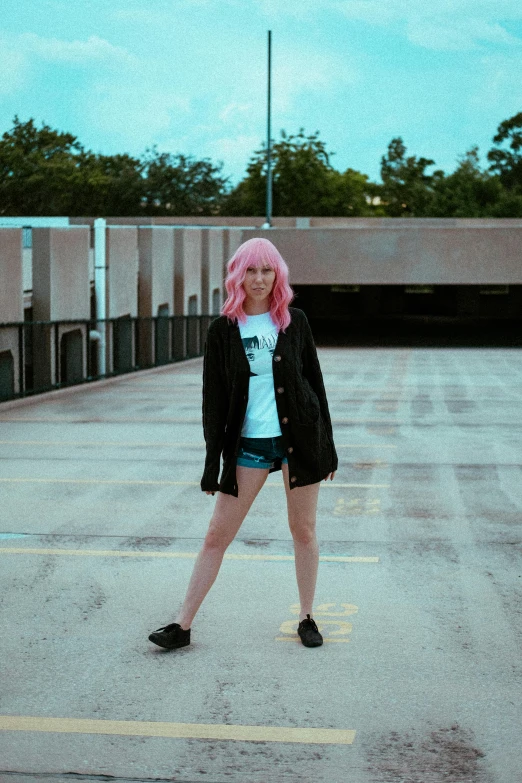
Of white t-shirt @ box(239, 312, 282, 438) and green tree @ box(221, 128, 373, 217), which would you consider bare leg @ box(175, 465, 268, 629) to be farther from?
green tree @ box(221, 128, 373, 217)

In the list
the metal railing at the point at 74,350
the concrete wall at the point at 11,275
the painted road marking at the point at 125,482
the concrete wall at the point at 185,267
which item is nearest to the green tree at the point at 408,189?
the concrete wall at the point at 185,267

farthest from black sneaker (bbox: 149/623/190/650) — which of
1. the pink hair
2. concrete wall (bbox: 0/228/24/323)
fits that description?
concrete wall (bbox: 0/228/24/323)

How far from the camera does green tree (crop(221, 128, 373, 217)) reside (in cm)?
9269

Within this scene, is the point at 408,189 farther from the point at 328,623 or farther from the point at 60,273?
the point at 328,623

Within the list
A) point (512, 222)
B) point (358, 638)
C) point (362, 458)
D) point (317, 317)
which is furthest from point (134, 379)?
point (317, 317)

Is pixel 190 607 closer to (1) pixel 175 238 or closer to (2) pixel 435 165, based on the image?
(1) pixel 175 238

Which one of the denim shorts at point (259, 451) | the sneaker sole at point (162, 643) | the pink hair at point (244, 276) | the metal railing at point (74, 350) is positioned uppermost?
the pink hair at point (244, 276)

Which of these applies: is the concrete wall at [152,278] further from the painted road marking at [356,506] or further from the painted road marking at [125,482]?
the painted road marking at [356,506]

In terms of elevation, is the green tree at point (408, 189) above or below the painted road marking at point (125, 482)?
above

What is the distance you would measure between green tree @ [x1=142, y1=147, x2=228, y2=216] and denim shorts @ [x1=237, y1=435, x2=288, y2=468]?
90.5 metres

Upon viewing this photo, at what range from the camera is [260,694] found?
5066 mm

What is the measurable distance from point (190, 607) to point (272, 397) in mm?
1150

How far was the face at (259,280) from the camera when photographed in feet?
18.0

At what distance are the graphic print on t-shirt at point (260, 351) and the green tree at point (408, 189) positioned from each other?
101 metres
